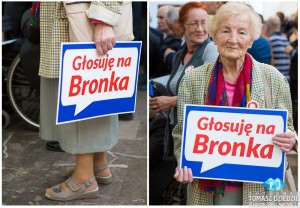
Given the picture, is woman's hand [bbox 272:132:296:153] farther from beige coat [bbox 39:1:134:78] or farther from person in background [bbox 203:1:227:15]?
person in background [bbox 203:1:227:15]

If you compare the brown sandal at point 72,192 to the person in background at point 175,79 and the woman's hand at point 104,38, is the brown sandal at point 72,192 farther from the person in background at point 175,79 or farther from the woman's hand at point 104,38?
the woman's hand at point 104,38

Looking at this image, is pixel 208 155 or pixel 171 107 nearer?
→ pixel 208 155

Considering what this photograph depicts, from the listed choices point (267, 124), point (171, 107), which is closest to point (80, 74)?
point (171, 107)

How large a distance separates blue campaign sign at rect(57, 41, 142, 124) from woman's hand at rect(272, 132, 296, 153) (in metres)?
1.03

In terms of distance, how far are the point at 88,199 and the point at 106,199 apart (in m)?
0.11

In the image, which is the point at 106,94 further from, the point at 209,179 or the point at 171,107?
the point at 209,179

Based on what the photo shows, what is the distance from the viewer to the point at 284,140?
2.17 m

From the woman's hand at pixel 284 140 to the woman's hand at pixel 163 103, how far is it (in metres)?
0.89

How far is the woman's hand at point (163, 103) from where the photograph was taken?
117 inches

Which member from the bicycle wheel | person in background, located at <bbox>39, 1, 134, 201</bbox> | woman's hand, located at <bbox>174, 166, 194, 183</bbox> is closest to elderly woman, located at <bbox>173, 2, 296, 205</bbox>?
woman's hand, located at <bbox>174, 166, 194, 183</bbox>

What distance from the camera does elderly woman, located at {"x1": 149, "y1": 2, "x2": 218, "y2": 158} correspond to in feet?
9.63

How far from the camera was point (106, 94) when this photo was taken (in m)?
2.82

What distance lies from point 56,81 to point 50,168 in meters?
0.91

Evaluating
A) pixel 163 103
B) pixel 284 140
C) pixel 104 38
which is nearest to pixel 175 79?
pixel 163 103
